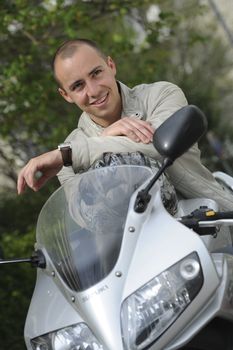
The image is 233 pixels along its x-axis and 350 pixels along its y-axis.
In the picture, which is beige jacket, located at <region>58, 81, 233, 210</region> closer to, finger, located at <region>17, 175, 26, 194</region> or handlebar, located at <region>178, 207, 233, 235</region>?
finger, located at <region>17, 175, 26, 194</region>

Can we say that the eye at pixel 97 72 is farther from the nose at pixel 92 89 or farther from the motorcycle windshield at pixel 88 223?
the motorcycle windshield at pixel 88 223

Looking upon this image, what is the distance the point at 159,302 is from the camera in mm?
2938

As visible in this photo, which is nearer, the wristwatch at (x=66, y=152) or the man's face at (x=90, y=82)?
the wristwatch at (x=66, y=152)

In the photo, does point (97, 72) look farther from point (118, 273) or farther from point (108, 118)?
point (118, 273)

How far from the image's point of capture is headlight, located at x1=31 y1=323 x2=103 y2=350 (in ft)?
9.93

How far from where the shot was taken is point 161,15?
10031 mm

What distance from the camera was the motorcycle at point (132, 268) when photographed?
294 centimetres

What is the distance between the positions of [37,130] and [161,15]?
115 inches

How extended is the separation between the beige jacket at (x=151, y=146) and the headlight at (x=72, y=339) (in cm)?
80

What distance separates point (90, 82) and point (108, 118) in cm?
27

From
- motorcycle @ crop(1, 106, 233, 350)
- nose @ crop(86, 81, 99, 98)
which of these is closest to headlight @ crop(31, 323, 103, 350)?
motorcycle @ crop(1, 106, 233, 350)

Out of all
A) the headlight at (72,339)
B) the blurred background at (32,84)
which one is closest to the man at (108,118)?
the headlight at (72,339)

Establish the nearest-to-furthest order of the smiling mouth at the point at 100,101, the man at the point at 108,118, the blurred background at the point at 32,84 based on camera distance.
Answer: the man at the point at 108,118, the smiling mouth at the point at 100,101, the blurred background at the point at 32,84

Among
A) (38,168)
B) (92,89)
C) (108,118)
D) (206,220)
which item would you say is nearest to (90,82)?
(92,89)
